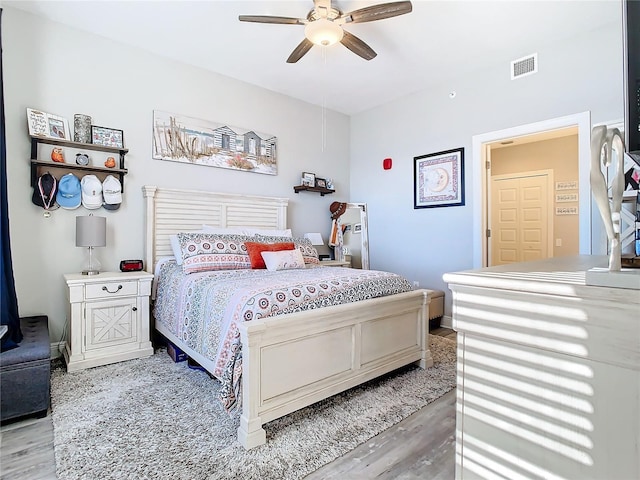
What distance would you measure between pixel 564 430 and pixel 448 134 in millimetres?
3930

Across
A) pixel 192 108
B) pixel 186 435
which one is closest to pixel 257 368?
pixel 186 435

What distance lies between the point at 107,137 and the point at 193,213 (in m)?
1.04

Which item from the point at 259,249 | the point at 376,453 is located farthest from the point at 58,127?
the point at 376,453

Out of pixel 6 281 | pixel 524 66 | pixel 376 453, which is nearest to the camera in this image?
pixel 376 453

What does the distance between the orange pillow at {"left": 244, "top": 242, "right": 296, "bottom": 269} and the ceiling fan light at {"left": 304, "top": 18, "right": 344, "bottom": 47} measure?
181 centimetres

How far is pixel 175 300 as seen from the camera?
279 centimetres

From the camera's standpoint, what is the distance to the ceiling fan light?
8.20 ft

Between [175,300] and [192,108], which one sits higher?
[192,108]

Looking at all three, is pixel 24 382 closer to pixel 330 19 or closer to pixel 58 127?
pixel 58 127

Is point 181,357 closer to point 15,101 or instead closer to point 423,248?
point 15,101

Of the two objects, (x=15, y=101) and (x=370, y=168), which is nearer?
(x=15, y=101)

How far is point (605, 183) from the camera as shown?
665mm

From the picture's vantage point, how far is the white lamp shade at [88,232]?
9.29ft

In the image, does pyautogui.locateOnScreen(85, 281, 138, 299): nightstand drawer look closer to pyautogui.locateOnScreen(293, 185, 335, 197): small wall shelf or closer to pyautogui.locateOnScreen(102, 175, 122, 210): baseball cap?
pyautogui.locateOnScreen(102, 175, 122, 210): baseball cap
